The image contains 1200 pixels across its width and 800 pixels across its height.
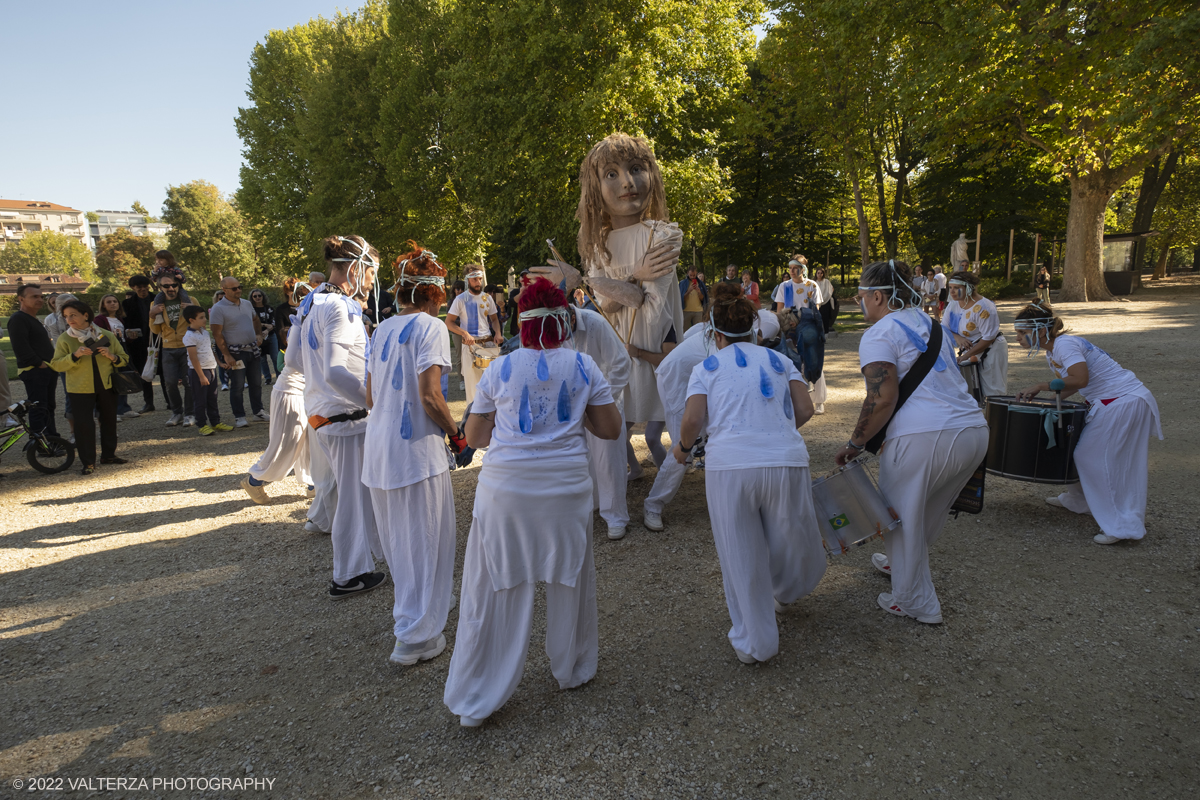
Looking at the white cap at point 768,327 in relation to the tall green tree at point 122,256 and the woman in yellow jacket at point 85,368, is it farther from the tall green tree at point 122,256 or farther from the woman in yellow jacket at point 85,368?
the tall green tree at point 122,256

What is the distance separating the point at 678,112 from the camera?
18.1 meters

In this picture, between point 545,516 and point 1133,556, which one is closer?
point 545,516

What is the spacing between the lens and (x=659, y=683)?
124 inches

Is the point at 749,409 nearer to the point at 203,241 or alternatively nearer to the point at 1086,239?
the point at 1086,239

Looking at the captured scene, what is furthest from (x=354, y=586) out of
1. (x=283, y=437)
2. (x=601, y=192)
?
(x=601, y=192)

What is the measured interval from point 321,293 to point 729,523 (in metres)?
2.74

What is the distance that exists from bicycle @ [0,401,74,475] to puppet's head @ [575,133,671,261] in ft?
22.8

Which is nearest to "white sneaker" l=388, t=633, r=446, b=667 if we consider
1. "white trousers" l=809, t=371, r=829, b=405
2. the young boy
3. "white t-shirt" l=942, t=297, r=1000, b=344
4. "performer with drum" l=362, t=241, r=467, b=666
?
"performer with drum" l=362, t=241, r=467, b=666

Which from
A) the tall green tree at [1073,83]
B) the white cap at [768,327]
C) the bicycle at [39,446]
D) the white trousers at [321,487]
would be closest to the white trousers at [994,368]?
the white cap at [768,327]

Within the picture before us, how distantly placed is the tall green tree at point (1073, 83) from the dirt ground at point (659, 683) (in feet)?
44.4

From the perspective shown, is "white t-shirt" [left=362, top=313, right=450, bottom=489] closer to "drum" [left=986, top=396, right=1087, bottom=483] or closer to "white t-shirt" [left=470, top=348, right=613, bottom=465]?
"white t-shirt" [left=470, top=348, right=613, bottom=465]

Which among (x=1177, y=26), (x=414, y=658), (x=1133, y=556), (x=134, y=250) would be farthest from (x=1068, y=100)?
(x=134, y=250)

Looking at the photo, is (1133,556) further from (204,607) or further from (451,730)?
(204,607)

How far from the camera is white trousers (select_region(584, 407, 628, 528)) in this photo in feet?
15.7
